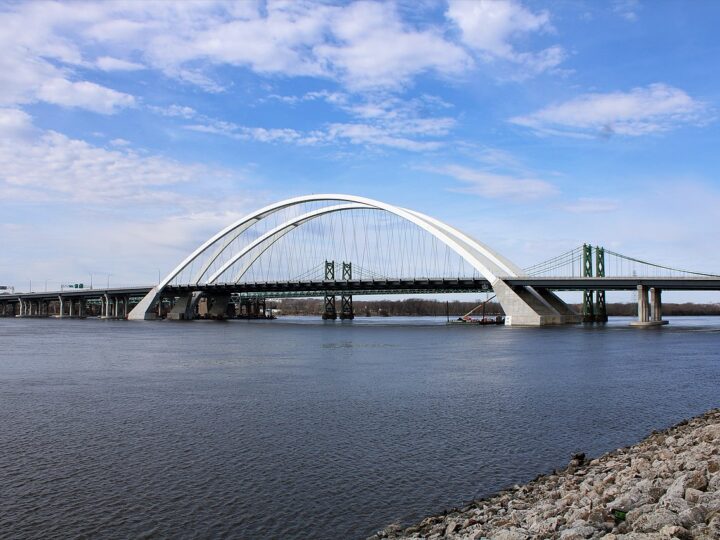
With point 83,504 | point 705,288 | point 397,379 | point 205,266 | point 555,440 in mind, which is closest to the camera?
point 83,504

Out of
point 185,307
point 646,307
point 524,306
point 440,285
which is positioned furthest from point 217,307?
point 646,307

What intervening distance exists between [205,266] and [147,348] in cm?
6808

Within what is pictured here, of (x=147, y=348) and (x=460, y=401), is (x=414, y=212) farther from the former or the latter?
(x=460, y=401)

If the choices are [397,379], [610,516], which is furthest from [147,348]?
[610,516]

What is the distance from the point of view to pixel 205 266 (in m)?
108

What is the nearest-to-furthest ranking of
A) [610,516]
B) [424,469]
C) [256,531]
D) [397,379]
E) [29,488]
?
[610,516]
[256,531]
[29,488]
[424,469]
[397,379]

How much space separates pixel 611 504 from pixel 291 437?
27.2 ft

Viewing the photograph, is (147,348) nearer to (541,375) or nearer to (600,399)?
(541,375)

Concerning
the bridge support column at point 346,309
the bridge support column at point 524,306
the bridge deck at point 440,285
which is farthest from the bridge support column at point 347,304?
the bridge support column at point 524,306

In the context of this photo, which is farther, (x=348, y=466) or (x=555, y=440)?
(x=555, y=440)

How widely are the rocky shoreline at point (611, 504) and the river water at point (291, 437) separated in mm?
1020

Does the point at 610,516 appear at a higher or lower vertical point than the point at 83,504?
higher

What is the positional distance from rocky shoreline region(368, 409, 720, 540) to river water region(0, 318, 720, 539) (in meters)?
1.02

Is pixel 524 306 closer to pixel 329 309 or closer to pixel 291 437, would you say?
pixel 291 437
